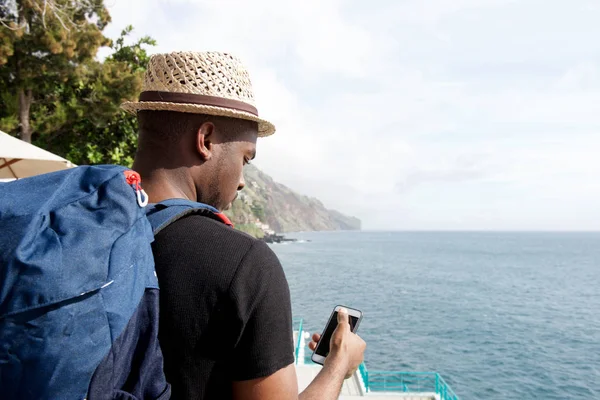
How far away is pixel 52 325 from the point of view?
52.1 inches

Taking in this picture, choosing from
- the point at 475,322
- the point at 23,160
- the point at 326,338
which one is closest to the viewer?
the point at 326,338

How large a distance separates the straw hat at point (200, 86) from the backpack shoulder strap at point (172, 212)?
382mm

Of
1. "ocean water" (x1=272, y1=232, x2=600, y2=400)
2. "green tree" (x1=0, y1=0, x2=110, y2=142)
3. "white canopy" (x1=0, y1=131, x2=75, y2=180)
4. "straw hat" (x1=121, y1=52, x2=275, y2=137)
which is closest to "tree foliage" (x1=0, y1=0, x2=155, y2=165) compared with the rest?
"green tree" (x1=0, y1=0, x2=110, y2=142)

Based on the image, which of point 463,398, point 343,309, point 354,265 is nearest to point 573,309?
point 463,398

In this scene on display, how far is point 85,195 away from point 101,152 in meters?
20.2

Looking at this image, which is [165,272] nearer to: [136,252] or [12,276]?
[136,252]

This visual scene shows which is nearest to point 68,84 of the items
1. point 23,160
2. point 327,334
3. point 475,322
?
point 23,160

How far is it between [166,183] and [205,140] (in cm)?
Result: 23

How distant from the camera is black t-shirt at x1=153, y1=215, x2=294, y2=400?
165 cm

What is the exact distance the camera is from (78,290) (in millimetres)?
1360

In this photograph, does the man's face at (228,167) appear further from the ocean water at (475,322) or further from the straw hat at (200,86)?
the ocean water at (475,322)

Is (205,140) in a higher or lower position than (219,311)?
higher

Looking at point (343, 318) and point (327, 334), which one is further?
point (327, 334)

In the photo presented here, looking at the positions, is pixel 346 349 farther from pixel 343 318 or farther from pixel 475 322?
pixel 475 322
